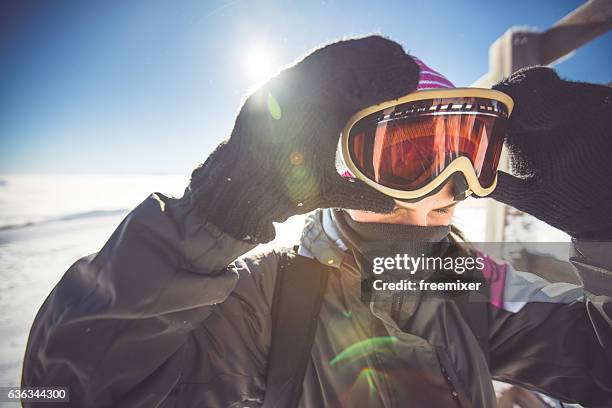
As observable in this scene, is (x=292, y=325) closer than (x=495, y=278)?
Yes

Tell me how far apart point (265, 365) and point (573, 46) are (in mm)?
2991

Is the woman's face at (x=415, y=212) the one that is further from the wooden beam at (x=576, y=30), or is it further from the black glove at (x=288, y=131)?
the wooden beam at (x=576, y=30)

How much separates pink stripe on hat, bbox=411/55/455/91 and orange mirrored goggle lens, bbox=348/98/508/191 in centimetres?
10

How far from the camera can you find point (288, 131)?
888mm

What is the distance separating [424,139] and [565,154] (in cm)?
67

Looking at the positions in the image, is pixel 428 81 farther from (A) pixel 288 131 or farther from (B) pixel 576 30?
(B) pixel 576 30

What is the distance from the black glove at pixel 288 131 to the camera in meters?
0.86

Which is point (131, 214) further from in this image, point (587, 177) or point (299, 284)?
point (587, 177)

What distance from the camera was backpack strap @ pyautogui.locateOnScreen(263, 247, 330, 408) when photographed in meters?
0.96

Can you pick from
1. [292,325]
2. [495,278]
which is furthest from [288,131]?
[495,278]

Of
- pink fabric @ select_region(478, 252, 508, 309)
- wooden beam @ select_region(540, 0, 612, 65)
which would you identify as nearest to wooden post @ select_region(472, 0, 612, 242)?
wooden beam @ select_region(540, 0, 612, 65)

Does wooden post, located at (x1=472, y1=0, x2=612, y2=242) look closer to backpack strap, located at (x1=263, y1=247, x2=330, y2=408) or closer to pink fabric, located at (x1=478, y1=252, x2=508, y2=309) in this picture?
pink fabric, located at (x1=478, y1=252, x2=508, y2=309)

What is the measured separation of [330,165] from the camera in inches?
37.1

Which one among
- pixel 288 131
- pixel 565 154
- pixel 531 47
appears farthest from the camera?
pixel 531 47
